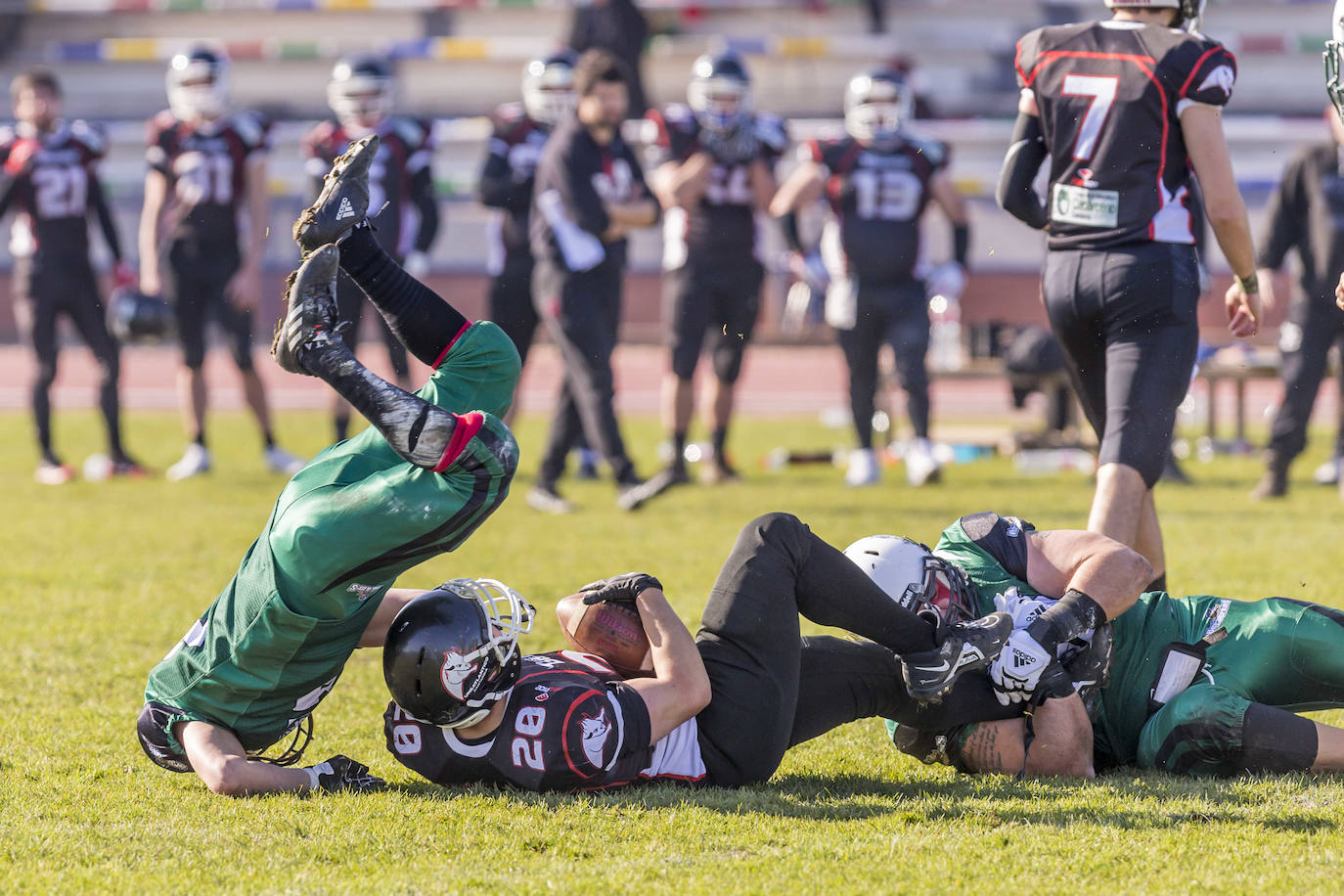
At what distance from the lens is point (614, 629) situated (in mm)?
3814

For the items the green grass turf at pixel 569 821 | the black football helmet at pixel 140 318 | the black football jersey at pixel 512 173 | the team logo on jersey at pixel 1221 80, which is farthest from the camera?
the black football helmet at pixel 140 318

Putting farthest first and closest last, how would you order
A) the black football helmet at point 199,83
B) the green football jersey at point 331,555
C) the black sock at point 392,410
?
1. the black football helmet at point 199,83
2. the green football jersey at point 331,555
3. the black sock at point 392,410

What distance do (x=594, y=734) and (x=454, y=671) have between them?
371 millimetres

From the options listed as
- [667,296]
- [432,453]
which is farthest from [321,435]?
[432,453]

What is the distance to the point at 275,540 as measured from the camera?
3529 mm

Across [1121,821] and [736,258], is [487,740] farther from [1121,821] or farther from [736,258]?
[736,258]

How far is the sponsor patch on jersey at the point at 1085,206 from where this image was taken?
4715 mm

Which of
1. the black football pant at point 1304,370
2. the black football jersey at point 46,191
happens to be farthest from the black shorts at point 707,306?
the black football jersey at point 46,191

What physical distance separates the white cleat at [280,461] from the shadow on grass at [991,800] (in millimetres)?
6386

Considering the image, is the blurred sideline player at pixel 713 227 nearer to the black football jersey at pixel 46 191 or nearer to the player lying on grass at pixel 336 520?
the black football jersey at pixel 46 191

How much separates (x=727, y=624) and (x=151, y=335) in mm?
6806

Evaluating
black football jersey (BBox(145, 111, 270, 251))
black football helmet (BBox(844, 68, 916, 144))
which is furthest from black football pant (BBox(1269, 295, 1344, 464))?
black football jersey (BBox(145, 111, 270, 251))

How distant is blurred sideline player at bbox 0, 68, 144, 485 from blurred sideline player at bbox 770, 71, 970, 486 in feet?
13.4

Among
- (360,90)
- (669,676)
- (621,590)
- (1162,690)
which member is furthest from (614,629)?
(360,90)
